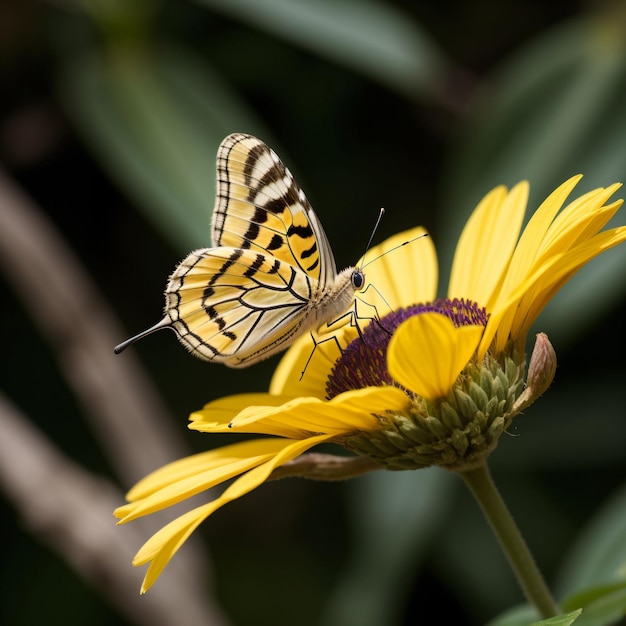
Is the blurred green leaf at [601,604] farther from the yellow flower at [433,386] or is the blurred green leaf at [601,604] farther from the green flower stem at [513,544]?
the yellow flower at [433,386]

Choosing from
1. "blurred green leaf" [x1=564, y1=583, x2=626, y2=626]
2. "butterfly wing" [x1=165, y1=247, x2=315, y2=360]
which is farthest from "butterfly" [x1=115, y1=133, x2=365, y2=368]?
"blurred green leaf" [x1=564, y1=583, x2=626, y2=626]

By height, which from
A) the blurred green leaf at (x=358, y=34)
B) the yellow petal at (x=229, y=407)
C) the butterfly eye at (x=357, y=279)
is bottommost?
the yellow petal at (x=229, y=407)

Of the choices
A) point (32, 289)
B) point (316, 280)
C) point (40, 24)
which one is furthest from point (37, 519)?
point (40, 24)

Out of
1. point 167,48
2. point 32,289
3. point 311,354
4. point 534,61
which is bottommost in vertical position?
point 311,354

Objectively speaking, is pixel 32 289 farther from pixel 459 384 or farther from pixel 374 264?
pixel 459 384

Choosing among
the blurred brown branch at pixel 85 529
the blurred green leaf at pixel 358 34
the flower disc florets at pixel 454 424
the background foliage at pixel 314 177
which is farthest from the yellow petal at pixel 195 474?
the blurred green leaf at pixel 358 34

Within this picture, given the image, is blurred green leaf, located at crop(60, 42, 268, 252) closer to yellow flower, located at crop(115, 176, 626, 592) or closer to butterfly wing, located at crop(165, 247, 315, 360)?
butterfly wing, located at crop(165, 247, 315, 360)
